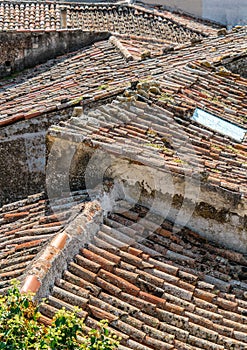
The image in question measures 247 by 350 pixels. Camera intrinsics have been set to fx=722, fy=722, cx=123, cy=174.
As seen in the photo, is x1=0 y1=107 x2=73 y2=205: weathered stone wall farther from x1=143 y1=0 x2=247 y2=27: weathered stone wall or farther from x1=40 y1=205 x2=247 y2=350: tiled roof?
x1=143 y1=0 x2=247 y2=27: weathered stone wall

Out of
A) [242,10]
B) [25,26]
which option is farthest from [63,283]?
[242,10]

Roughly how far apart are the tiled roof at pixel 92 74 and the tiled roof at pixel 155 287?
13.9 feet

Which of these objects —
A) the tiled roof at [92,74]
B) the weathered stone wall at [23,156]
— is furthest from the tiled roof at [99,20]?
the weathered stone wall at [23,156]

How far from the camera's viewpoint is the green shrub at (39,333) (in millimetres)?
6965

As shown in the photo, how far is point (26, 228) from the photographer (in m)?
10.4

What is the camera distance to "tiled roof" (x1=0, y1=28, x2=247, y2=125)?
13.8 meters

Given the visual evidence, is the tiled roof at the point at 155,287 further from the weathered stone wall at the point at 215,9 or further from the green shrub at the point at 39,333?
the weathered stone wall at the point at 215,9

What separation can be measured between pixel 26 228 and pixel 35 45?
26.8ft

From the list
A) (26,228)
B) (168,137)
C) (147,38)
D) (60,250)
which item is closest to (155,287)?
(60,250)

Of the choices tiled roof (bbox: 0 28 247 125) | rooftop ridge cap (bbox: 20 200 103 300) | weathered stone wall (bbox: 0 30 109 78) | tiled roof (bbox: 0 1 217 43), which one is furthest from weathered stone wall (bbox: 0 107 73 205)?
tiled roof (bbox: 0 1 217 43)

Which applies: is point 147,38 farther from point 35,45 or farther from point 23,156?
point 23,156

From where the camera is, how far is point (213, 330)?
859 cm

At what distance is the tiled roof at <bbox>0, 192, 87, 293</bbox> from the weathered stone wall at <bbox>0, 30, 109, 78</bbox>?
271 inches

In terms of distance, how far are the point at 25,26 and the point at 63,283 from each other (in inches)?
411
